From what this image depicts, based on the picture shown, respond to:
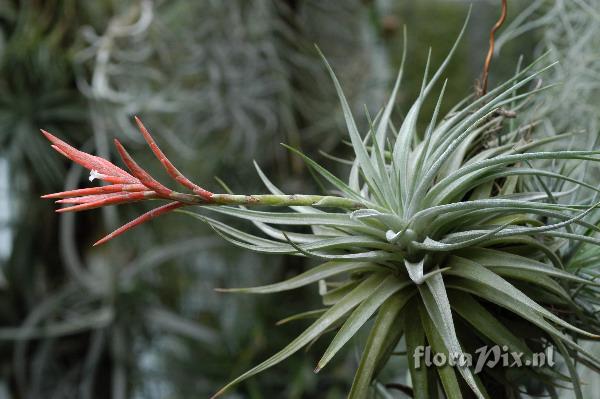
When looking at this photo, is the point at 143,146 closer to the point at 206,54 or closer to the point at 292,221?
the point at 206,54

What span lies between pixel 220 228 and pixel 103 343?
1576 millimetres

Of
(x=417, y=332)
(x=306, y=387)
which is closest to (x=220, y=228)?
(x=417, y=332)

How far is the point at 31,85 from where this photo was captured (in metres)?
2.01

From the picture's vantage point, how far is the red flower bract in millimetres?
407

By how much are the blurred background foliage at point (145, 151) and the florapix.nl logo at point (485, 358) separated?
139 cm

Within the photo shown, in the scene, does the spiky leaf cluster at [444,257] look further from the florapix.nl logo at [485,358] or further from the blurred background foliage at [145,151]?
the blurred background foliage at [145,151]

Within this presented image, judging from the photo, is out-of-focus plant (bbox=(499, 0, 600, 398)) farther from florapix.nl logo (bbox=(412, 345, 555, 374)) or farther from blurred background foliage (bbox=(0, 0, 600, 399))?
blurred background foliage (bbox=(0, 0, 600, 399))

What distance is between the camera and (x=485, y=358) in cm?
50

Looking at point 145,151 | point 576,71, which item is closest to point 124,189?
point 576,71

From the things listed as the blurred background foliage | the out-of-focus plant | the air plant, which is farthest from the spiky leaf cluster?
the blurred background foliage

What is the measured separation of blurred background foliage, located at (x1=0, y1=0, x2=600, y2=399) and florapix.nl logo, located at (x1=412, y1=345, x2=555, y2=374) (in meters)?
1.39

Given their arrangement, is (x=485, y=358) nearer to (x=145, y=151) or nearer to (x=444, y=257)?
(x=444, y=257)

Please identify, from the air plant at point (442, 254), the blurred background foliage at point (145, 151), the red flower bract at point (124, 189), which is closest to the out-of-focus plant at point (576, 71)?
the air plant at point (442, 254)

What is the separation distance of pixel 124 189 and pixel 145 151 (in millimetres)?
1749
